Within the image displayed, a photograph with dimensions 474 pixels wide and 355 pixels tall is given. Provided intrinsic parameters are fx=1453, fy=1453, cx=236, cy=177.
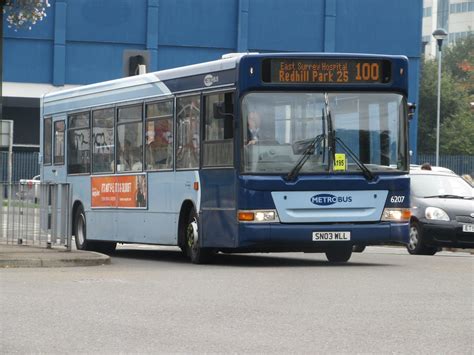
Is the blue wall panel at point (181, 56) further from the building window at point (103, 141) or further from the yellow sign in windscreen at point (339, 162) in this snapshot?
the yellow sign in windscreen at point (339, 162)

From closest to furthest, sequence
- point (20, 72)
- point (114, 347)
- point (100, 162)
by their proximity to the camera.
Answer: point (114, 347) < point (100, 162) < point (20, 72)

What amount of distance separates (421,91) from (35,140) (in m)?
37.0

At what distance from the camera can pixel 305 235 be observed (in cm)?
1908

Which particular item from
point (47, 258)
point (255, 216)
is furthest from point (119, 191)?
point (255, 216)

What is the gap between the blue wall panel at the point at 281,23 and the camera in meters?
62.0

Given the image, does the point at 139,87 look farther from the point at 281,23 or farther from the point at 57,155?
the point at 281,23

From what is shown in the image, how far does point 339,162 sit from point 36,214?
5.20 m

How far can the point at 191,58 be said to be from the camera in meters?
61.6

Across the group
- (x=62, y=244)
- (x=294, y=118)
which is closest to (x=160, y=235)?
(x=62, y=244)

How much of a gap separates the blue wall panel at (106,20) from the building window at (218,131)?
40.6 meters

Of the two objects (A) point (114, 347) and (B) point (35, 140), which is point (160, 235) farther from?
(B) point (35, 140)

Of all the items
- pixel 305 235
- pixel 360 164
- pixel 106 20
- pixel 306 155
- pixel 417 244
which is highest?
pixel 106 20

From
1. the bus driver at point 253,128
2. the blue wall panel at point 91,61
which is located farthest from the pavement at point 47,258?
the blue wall panel at point 91,61

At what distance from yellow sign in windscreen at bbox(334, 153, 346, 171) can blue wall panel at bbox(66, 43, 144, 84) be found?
41611mm
